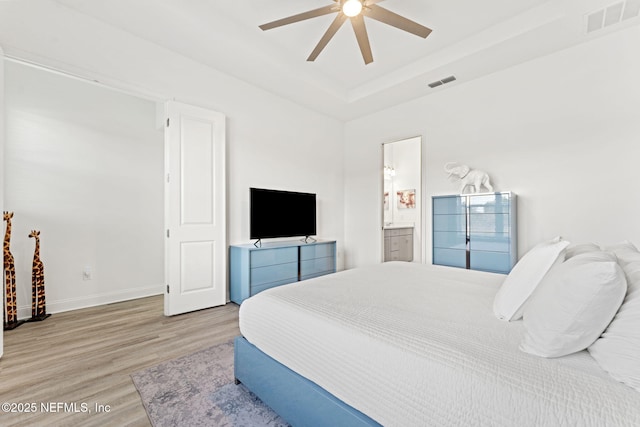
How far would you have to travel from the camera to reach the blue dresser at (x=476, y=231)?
10.2 feet

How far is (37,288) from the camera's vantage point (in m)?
2.92

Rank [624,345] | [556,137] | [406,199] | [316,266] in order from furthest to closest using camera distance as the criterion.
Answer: [406,199] → [316,266] → [556,137] → [624,345]

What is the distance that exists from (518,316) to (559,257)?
0.37 metres

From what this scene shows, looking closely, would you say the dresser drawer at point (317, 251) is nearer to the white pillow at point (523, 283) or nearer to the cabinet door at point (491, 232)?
the cabinet door at point (491, 232)

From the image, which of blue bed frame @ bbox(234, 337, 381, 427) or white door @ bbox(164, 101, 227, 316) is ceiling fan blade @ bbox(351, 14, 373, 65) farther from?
blue bed frame @ bbox(234, 337, 381, 427)

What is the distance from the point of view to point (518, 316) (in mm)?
1270

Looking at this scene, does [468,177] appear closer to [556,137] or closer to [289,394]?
[556,137]

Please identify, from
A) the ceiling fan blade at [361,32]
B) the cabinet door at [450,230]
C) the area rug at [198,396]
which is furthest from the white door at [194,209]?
the cabinet door at [450,230]

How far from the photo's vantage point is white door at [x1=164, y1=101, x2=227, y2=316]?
3082 millimetres

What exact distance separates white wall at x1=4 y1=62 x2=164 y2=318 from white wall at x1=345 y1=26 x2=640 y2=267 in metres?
4.00

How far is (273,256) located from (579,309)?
10.0 ft

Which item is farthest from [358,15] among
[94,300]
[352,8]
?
[94,300]

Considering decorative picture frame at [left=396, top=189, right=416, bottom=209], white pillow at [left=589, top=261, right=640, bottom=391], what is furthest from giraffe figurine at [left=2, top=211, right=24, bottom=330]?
decorative picture frame at [left=396, top=189, right=416, bottom=209]

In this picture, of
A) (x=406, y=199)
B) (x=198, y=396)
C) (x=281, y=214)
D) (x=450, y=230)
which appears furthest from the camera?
(x=406, y=199)
